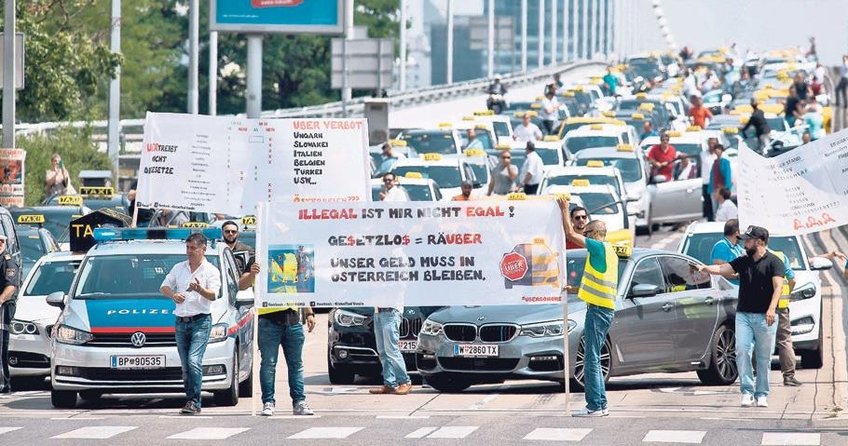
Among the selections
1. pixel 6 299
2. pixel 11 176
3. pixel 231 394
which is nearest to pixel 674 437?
pixel 231 394

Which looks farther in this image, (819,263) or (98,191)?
(98,191)

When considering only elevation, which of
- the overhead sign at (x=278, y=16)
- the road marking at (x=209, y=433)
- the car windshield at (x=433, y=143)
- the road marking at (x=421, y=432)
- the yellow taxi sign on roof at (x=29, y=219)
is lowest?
the road marking at (x=209, y=433)

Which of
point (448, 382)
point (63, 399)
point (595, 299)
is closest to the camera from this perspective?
point (595, 299)

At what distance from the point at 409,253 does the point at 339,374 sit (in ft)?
10.8

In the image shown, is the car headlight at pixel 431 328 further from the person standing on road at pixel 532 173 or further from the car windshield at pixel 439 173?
the car windshield at pixel 439 173

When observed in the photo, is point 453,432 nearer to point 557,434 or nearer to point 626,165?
point 557,434

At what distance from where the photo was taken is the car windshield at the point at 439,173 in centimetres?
3775

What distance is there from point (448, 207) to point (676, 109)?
45.0 meters

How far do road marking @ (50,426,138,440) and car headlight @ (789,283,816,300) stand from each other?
312 inches

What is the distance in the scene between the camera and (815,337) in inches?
851

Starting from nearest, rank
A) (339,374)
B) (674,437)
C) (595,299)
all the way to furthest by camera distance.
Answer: (674,437) < (595,299) < (339,374)

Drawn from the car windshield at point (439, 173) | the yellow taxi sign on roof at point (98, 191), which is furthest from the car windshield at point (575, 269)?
the car windshield at point (439, 173)

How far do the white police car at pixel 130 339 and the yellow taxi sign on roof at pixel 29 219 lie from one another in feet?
25.0

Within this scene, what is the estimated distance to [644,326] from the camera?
19.6m
